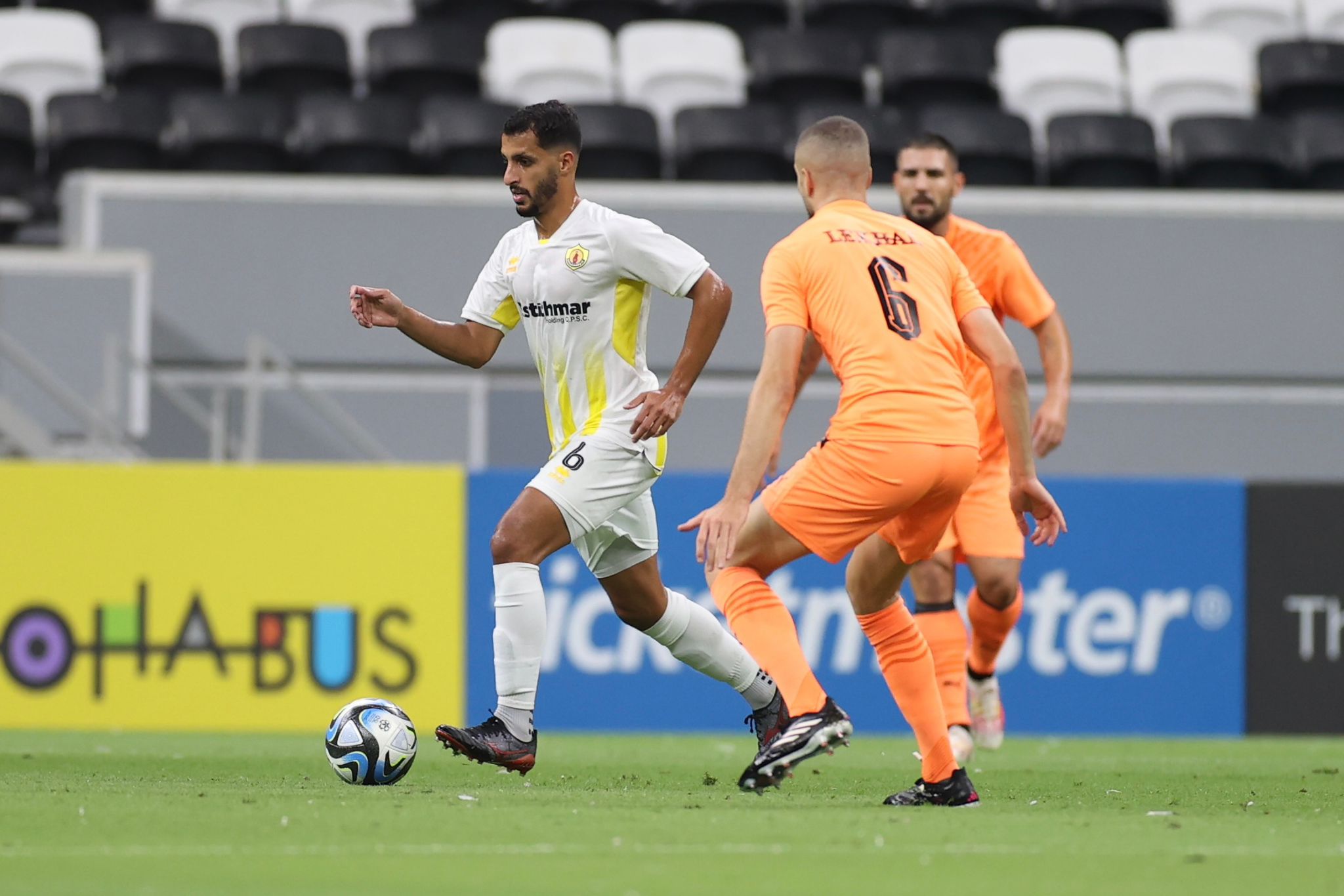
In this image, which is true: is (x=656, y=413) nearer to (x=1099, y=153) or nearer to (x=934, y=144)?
(x=934, y=144)

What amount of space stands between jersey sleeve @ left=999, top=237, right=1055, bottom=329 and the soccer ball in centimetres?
329

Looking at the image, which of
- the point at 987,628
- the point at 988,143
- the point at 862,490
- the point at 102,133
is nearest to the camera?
the point at 862,490

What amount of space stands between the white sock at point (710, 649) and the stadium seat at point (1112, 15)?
12232 mm

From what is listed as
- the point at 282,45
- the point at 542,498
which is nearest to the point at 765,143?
the point at 282,45

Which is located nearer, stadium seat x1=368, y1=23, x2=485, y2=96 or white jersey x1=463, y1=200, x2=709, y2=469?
white jersey x1=463, y1=200, x2=709, y2=469

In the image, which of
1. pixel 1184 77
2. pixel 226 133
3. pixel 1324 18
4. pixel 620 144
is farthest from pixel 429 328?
pixel 1324 18

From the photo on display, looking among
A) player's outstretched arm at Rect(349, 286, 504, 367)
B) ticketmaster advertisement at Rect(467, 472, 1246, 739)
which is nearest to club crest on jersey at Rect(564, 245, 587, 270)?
player's outstretched arm at Rect(349, 286, 504, 367)

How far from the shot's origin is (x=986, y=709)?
8695 millimetres

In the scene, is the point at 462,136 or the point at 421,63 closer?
the point at 462,136

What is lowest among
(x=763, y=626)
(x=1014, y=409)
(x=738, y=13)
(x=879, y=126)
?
(x=763, y=626)

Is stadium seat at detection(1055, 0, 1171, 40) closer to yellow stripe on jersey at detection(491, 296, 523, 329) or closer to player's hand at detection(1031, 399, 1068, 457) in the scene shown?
player's hand at detection(1031, 399, 1068, 457)

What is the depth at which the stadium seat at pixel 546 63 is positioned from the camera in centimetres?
1574

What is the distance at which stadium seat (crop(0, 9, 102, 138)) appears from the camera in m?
15.4

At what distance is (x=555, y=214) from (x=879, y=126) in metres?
8.60
